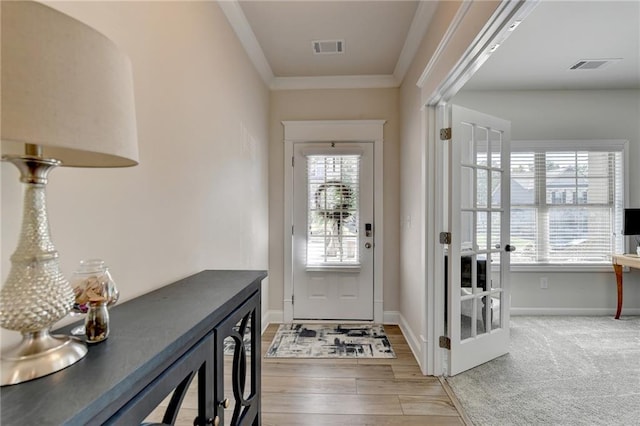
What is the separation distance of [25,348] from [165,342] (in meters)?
0.25

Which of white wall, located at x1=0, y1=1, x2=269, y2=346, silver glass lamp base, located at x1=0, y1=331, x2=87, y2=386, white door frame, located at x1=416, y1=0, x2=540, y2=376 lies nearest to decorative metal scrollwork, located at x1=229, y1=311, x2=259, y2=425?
white wall, located at x1=0, y1=1, x2=269, y2=346

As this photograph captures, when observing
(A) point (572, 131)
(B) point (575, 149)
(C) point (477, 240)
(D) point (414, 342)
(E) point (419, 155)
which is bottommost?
(D) point (414, 342)

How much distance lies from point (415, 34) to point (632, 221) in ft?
10.8

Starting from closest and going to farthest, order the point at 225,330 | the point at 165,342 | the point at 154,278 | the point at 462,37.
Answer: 1. the point at 165,342
2. the point at 225,330
3. the point at 154,278
4. the point at 462,37

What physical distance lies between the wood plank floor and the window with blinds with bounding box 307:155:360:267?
1179mm

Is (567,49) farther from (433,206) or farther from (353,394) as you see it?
(353,394)

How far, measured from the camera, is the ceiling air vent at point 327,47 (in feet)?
9.16

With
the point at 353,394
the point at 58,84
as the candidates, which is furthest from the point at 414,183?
the point at 58,84

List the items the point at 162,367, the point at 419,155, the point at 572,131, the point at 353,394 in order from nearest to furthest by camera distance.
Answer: the point at 162,367, the point at 353,394, the point at 419,155, the point at 572,131

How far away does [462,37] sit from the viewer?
173 centimetres

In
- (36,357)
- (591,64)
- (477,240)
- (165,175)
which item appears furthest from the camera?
(591,64)

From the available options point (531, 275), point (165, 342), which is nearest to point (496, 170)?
point (531, 275)

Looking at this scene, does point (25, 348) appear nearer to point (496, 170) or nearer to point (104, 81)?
point (104, 81)

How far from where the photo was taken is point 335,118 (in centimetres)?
358
